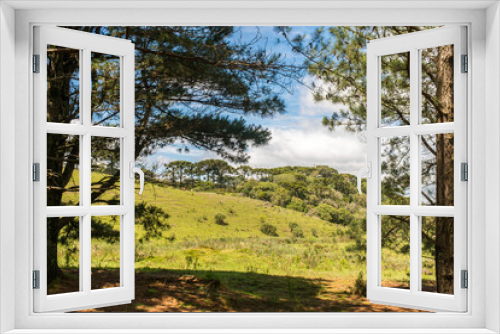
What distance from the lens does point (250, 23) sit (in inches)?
77.0

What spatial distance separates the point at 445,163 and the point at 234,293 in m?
3.12

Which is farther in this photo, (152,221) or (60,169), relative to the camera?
(152,221)

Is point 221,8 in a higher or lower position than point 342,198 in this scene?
higher

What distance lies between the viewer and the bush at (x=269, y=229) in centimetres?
581

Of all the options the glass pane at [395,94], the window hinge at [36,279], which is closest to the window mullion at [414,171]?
the window hinge at [36,279]

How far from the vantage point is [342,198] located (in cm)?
581

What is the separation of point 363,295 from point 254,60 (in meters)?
3.56

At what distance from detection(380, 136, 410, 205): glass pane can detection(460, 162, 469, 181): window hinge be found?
245 centimetres

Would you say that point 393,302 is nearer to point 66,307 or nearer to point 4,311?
Result: point 66,307

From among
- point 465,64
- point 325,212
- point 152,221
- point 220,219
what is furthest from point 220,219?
point 465,64

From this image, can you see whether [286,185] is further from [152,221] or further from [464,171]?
[464,171]

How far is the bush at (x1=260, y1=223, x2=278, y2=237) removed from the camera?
19.1ft

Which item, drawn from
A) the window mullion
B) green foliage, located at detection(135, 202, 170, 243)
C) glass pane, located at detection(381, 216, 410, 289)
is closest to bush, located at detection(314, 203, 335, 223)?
glass pane, located at detection(381, 216, 410, 289)

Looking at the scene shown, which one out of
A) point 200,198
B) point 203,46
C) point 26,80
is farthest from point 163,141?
point 26,80
